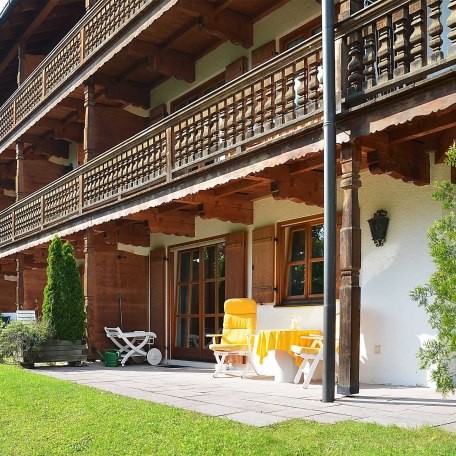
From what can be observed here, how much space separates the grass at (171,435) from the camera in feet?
13.7

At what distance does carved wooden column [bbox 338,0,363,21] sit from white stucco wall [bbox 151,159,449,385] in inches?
78.5

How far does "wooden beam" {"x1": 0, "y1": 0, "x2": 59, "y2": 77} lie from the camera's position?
15.1 meters

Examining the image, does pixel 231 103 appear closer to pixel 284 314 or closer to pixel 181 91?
pixel 284 314

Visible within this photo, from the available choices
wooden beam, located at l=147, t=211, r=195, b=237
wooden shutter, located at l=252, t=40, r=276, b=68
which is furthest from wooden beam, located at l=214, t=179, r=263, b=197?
wooden shutter, located at l=252, t=40, r=276, b=68

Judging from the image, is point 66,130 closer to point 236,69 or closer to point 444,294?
point 236,69

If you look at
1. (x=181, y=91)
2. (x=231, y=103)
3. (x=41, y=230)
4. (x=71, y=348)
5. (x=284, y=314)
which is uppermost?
(x=181, y=91)

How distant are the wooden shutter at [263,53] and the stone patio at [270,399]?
4694 millimetres

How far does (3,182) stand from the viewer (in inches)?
838

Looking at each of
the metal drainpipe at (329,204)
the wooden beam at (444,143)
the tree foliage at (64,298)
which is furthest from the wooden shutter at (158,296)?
the metal drainpipe at (329,204)

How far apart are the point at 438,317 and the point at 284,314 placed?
4780 mm

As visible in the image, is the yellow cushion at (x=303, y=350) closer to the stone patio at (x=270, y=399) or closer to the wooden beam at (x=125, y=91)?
the stone patio at (x=270, y=399)

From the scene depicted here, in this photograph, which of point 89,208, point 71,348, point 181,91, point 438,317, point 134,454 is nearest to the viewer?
point 134,454

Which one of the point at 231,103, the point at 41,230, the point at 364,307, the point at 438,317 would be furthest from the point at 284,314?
the point at 41,230

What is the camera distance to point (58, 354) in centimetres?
1037
